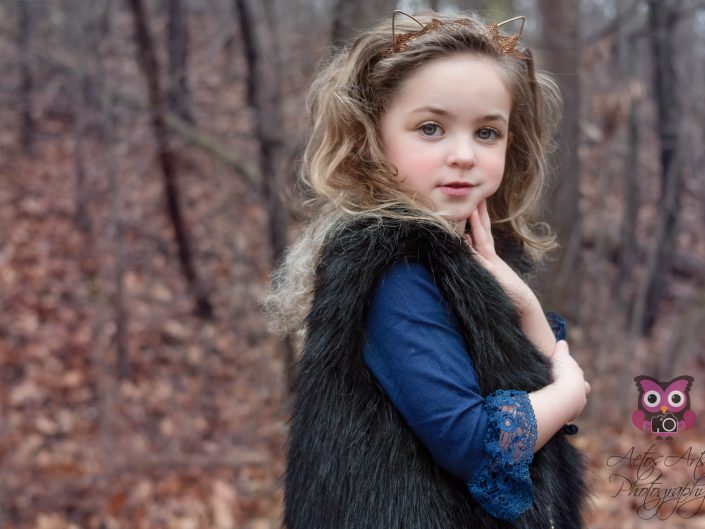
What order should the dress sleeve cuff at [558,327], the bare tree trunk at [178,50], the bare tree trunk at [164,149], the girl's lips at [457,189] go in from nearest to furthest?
the girl's lips at [457,189]
the dress sleeve cuff at [558,327]
the bare tree trunk at [164,149]
the bare tree trunk at [178,50]

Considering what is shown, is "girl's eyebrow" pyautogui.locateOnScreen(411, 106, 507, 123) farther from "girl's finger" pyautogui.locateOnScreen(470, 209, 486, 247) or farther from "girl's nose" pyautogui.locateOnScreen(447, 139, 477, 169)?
"girl's finger" pyautogui.locateOnScreen(470, 209, 486, 247)

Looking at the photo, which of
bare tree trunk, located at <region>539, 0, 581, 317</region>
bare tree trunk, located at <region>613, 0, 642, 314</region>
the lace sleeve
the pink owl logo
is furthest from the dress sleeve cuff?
bare tree trunk, located at <region>613, 0, 642, 314</region>

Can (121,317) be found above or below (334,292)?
below

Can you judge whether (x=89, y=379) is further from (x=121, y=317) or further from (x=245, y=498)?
(x=245, y=498)

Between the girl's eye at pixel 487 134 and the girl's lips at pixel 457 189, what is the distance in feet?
0.41

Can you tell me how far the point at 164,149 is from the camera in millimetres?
6695

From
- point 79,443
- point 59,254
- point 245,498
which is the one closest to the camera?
point 245,498

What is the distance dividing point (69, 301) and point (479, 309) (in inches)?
283

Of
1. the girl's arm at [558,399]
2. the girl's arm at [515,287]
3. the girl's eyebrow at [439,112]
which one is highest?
the girl's eyebrow at [439,112]

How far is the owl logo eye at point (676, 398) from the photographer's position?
1.70m

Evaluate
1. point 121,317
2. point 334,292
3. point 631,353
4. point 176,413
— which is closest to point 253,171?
point 121,317

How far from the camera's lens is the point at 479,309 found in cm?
156

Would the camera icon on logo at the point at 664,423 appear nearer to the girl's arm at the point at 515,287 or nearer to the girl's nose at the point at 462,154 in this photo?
the girl's arm at the point at 515,287

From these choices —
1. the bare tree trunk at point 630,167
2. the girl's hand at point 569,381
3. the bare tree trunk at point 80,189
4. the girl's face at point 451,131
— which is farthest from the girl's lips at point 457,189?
the bare tree trunk at point 80,189
